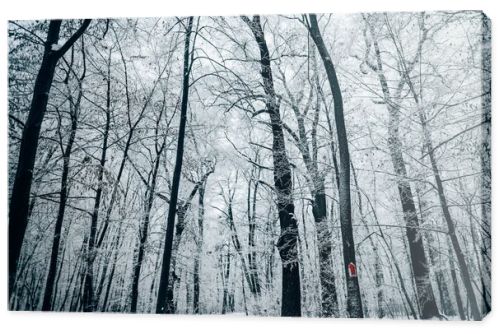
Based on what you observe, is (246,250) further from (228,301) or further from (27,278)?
(27,278)

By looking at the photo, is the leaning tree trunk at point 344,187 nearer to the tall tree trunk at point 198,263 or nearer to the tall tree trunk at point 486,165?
the tall tree trunk at point 486,165

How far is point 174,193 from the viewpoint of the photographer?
4512mm

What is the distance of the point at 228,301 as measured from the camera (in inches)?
168

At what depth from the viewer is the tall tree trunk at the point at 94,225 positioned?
4320 mm

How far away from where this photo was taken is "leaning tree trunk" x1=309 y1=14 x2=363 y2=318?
4.03 m

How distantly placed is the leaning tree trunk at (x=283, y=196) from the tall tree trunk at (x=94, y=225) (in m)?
1.86

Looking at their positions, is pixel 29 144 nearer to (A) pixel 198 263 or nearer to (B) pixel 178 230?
(B) pixel 178 230

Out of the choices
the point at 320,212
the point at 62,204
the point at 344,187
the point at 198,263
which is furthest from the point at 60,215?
the point at 344,187

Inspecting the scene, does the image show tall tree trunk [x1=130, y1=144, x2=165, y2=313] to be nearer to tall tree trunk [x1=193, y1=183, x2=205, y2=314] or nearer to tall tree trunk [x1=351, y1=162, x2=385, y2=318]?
tall tree trunk [x1=193, y1=183, x2=205, y2=314]

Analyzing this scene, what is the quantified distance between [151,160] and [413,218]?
301cm

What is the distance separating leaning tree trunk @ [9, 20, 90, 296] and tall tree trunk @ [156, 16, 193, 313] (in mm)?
1271

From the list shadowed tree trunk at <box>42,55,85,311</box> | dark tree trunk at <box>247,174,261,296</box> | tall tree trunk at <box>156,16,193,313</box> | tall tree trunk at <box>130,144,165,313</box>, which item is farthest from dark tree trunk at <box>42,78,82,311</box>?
dark tree trunk at <box>247,174,261,296</box>

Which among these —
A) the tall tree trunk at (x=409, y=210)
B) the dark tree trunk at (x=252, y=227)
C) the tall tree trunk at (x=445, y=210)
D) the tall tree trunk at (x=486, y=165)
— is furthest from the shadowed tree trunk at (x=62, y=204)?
the tall tree trunk at (x=486, y=165)
